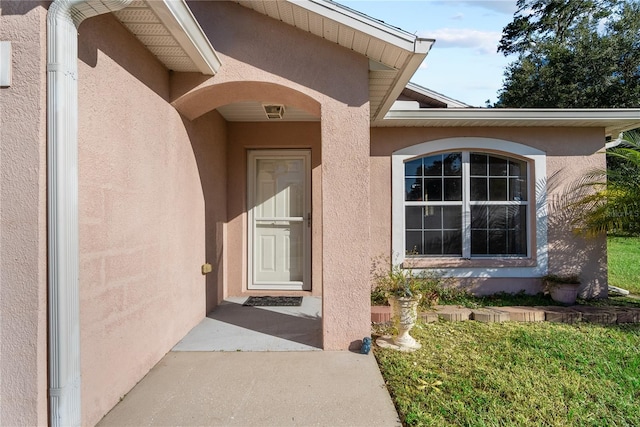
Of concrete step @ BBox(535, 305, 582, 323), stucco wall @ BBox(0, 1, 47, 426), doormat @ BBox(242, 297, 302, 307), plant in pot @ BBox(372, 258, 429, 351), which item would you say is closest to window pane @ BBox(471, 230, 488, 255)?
concrete step @ BBox(535, 305, 582, 323)

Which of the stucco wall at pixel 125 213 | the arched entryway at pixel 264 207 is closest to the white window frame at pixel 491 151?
the arched entryway at pixel 264 207

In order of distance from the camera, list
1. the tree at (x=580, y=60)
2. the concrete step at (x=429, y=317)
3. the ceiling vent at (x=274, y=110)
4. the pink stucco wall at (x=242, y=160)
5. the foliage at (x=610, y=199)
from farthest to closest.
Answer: the tree at (x=580, y=60) → the pink stucco wall at (x=242, y=160) → the foliage at (x=610, y=199) → the ceiling vent at (x=274, y=110) → the concrete step at (x=429, y=317)

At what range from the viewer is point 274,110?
538 cm

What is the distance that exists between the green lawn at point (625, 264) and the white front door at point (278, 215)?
560 cm

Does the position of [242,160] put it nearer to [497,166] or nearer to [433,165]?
[433,165]

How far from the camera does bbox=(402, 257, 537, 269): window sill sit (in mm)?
6074

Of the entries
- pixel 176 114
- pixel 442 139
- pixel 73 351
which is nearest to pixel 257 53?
pixel 176 114

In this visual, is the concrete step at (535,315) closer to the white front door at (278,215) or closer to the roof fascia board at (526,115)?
the white front door at (278,215)

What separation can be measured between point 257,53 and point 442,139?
11.8 feet

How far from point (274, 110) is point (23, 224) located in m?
3.75

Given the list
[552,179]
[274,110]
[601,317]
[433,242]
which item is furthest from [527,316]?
[274,110]

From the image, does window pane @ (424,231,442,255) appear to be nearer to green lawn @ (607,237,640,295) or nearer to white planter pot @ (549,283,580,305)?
Result: white planter pot @ (549,283,580,305)

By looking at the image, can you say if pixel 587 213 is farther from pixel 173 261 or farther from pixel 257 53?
pixel 173 261

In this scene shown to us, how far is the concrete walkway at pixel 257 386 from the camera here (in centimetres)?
275
